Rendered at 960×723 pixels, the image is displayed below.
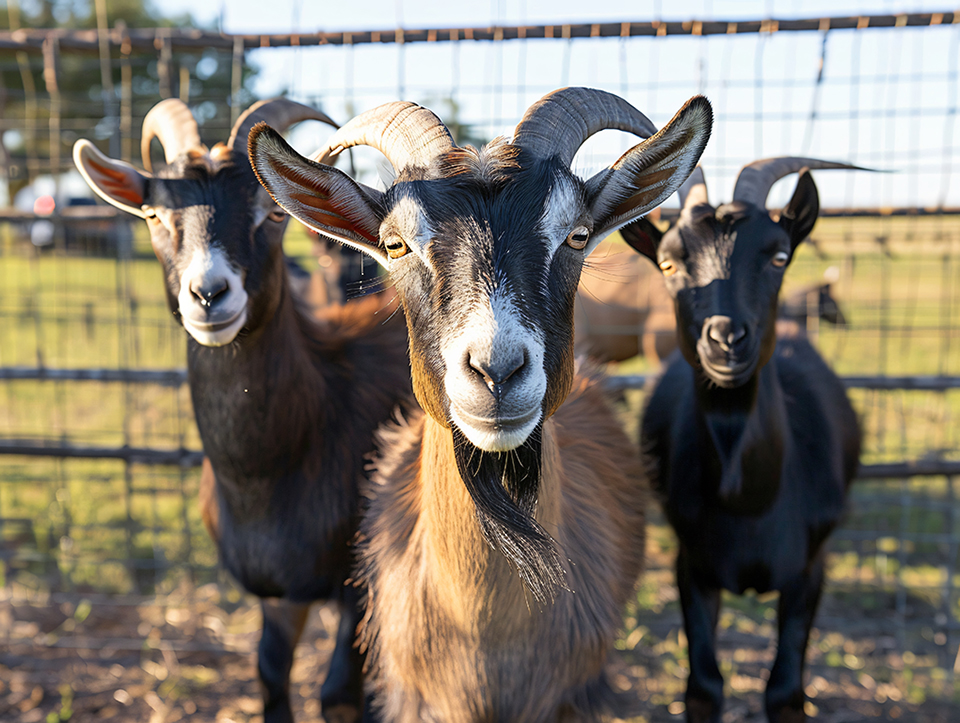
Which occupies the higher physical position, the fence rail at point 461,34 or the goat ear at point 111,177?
the fence rail at point 461,34

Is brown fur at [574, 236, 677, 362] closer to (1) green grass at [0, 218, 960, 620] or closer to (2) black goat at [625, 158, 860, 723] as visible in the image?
(1) green grass at [0, 218, 960, 620]

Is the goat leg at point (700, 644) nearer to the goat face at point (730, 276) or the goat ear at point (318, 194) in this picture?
the goat face at point (730, 276)

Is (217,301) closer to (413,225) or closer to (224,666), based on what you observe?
(413,225)

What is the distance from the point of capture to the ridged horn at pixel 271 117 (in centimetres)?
300

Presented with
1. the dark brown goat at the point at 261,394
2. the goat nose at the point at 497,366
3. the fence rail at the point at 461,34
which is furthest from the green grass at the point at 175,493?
the goat nose at the point at 497,366

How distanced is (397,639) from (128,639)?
3047 millimetres

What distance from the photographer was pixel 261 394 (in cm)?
296

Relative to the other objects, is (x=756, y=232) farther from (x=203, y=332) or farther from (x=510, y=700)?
(x=203, y=332)

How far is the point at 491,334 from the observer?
1.69 meters

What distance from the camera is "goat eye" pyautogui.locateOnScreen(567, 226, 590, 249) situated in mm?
1999

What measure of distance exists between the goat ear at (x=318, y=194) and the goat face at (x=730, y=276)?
1394 millimetres

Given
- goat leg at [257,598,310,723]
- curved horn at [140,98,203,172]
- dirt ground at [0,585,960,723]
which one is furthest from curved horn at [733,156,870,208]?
goat leg at [257,598,310,723]

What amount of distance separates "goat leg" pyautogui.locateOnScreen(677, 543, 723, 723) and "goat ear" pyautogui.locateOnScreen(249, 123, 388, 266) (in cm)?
221

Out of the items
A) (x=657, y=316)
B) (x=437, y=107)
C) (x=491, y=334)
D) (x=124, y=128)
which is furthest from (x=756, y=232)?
(x=657, y=316)
